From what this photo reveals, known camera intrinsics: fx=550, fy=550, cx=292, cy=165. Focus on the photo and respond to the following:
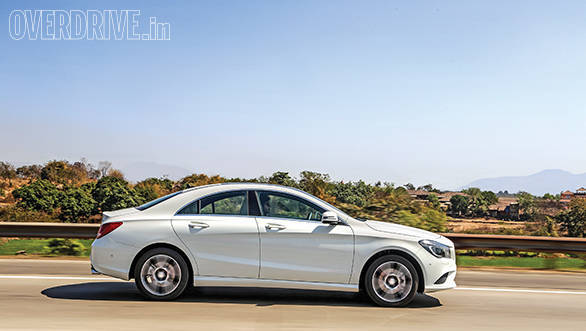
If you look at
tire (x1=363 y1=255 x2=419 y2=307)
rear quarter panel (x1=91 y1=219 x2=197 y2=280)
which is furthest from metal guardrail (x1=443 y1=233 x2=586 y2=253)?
rear quarter panel (x1=91 y1=219 x2=197 y2=280)

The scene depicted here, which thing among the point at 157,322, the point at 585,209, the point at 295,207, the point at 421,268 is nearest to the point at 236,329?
the point at 157,322

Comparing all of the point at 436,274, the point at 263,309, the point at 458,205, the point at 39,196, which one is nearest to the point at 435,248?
the point at 436,274

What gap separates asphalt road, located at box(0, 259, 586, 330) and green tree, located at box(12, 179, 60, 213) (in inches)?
2092

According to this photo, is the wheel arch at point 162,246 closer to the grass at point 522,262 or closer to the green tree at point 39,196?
the grass at point 522,262

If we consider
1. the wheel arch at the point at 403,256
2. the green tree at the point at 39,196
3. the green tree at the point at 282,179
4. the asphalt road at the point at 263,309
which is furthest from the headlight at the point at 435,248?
the green tree at the point at 39,196

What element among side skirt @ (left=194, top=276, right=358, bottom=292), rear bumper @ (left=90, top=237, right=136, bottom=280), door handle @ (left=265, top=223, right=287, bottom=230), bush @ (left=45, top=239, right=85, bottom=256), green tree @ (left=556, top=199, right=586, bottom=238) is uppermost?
door handle @ (left=265, top=223, right=287, bottom=230)

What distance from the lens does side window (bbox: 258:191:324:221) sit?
22.8 ft

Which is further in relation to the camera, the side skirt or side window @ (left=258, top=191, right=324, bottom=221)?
side window @ (left=258, top=191, right=324, bottom=221)

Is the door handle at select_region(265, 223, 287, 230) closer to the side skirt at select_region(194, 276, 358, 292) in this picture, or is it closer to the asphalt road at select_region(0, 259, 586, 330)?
the side skirt at select_region(194, 276, 358, 292)

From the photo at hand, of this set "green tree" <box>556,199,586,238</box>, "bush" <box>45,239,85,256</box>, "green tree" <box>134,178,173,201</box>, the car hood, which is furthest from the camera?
"green tree" <box>556,199,586,238</box>

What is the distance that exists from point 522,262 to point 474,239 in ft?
5.02

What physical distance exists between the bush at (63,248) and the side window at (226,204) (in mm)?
6392

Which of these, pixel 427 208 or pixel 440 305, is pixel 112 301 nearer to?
pixel 440 305

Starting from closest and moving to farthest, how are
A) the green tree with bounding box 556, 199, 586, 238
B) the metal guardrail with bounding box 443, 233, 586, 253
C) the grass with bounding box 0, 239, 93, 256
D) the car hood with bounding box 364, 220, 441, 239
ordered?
1. the car hood with bounding box 364, 220, 441, 239
2. the metal guardrail with bounding box 443, 233, 586, 253
3. the grass with bounding box 0, 239, 93, 256
4. the green tree with bounding box 556, 199, 586, 238
